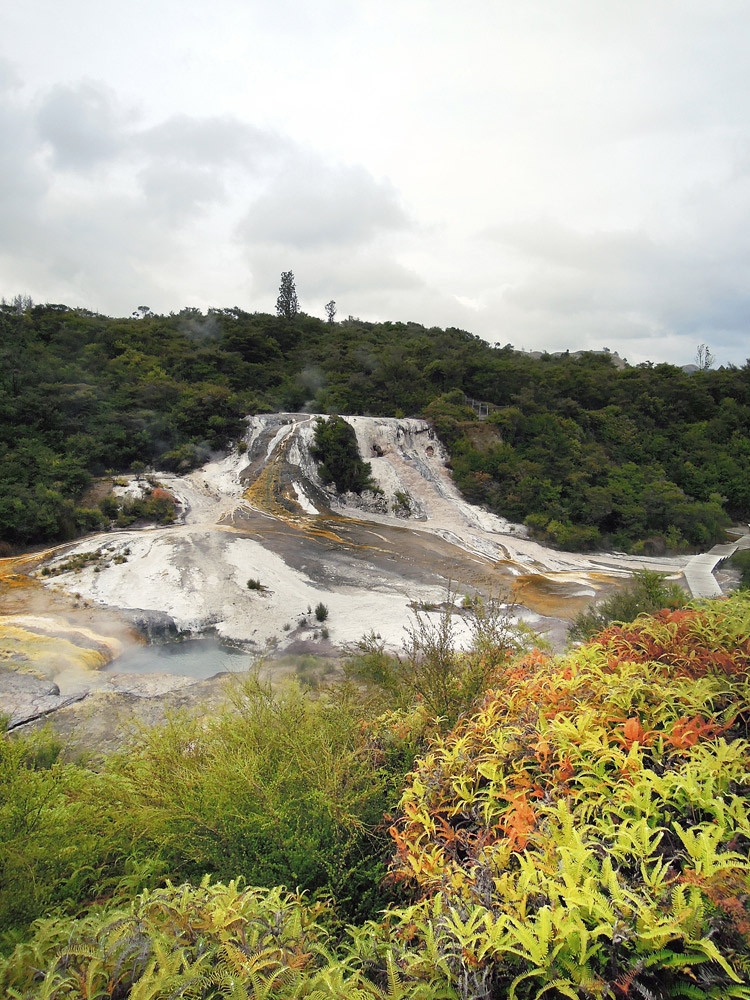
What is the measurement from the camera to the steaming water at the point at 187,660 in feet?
27.3

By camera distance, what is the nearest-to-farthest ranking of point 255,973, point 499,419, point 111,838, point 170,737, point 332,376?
Result: point 255,973
point 111,838
point 170,737
point 499,419
point 332,376

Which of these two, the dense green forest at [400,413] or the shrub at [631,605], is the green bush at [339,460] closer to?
the dense green forest at [400,413]

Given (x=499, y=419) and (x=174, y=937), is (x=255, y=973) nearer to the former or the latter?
(x=174, y=937)

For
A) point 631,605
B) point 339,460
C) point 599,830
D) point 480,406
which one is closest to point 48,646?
point 631,605

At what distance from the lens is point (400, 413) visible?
24.3m

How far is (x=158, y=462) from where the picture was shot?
62.9 feet

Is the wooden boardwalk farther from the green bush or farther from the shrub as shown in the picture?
the green bush

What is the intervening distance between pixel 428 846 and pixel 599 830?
65cm

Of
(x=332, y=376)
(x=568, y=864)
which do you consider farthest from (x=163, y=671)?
(x=332, y=376)

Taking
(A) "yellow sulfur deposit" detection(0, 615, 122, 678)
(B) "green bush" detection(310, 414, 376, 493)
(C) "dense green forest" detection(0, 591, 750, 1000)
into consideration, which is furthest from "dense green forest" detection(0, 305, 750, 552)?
(C) "dense green forest" detection(0, 591, 750, 1000)

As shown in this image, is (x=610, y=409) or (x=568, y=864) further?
(x=610, y=409)

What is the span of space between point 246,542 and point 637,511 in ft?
44.9

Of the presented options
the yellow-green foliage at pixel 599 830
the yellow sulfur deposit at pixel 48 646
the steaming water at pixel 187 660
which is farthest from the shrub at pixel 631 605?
the yellow sulfur deposit at pixel 48 646

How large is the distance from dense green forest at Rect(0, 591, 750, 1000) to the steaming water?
5.50 metres
